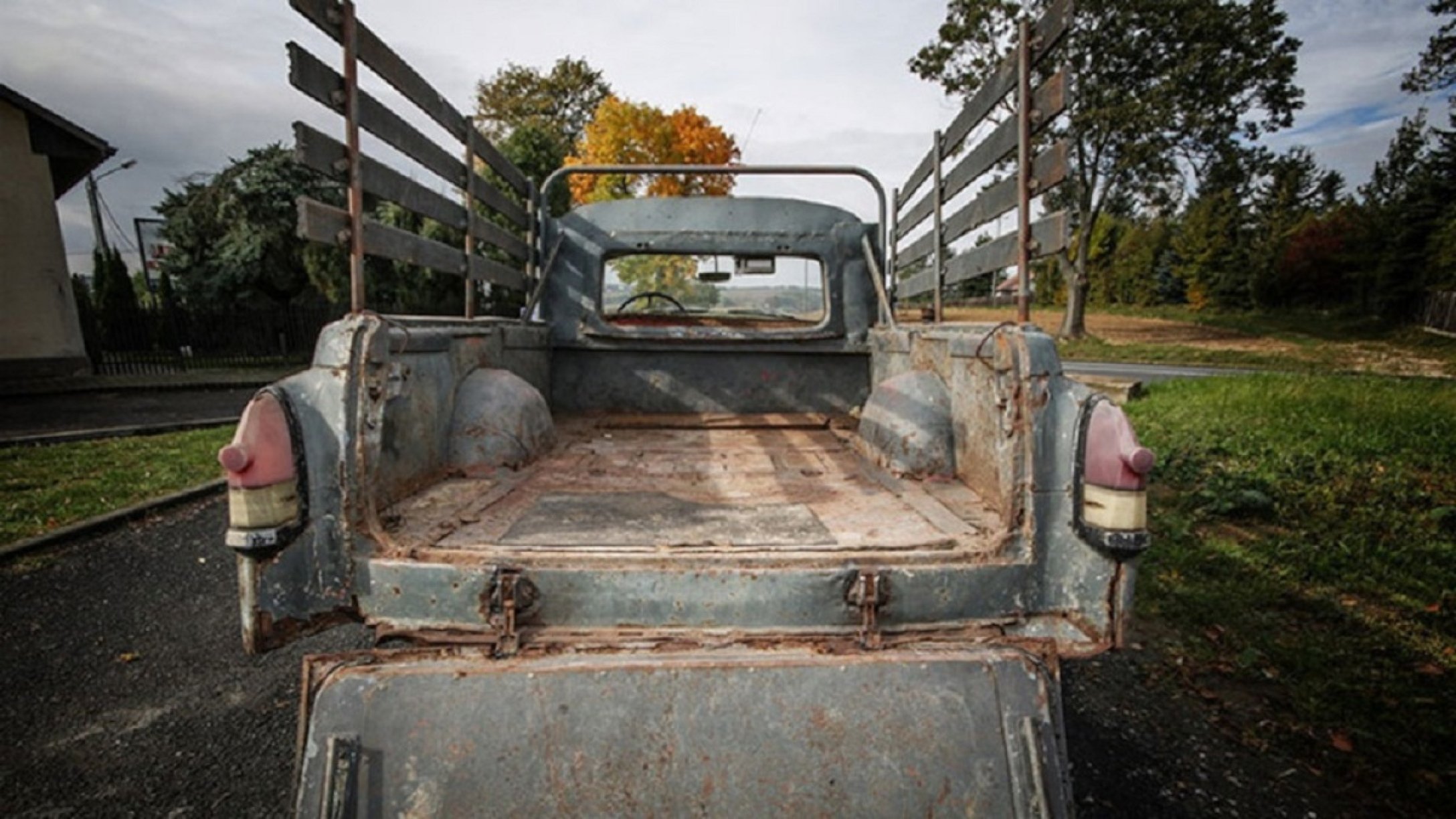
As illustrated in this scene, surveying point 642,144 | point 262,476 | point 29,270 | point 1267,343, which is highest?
point 642,144

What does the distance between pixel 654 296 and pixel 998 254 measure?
2.59 meters

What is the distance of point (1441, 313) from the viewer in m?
20.6

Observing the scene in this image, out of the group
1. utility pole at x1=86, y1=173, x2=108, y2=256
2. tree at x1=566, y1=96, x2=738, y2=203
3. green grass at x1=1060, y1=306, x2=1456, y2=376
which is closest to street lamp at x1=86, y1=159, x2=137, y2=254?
utility pole at x1=86, y1=173, x2=108, y2=256

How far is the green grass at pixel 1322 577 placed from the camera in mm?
2592

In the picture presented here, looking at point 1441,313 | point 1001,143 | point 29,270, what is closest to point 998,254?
point 1001,143

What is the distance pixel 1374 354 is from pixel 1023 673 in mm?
23162

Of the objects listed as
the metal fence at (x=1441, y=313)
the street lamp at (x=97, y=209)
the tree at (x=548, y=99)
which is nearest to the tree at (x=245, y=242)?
the street lamp at (x=97, y=209)

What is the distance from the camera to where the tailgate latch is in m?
1.52

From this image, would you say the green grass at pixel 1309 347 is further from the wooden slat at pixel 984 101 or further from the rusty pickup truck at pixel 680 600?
the rusty pickup truck at pixel 680 600

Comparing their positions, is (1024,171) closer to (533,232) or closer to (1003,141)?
(1003,141)

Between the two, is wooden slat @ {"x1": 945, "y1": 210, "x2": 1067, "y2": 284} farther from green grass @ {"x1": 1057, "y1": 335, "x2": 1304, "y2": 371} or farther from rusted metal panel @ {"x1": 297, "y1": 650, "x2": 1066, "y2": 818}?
green grass @ {"x1": 1057, "y1": 335, "x2": 1304, "y2": 371}

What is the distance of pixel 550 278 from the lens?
3971mm

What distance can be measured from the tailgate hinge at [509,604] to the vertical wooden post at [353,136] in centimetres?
118

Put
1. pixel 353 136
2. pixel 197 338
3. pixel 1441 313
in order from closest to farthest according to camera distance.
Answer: pixel 353 136 < pixel 197 338 < pixel 1441 313
